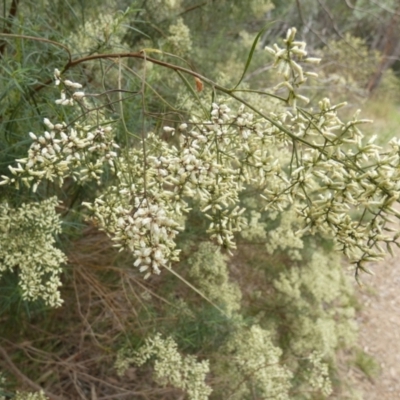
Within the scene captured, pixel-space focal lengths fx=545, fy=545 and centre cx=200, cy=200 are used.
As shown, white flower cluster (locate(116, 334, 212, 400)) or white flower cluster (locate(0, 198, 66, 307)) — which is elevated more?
white flower cluster (locate(0, 198, 66, 307))

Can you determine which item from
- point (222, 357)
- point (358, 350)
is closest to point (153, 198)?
point (222, 357)

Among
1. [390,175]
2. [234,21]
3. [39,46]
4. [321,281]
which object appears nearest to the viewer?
[390,175]

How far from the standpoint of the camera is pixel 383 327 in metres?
6.31

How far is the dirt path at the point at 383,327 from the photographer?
18.1ft

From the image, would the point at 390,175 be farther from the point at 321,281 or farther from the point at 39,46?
the point at 321,281

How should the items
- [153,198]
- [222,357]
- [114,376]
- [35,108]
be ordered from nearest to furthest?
1. [153,198]
2. [35,108]
3. [222,357]
4. [114,376]

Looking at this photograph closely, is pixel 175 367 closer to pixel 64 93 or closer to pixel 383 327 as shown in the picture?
pixel 64 93

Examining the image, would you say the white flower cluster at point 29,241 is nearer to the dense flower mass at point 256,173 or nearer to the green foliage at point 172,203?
the green foliage at point 172,203

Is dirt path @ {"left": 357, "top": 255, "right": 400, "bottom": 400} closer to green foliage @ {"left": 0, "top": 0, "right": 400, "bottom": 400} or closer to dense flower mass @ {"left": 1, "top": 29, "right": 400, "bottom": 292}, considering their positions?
green foliage @ {"left": 0, "top": 0, "right": 400, "bottom": 400}

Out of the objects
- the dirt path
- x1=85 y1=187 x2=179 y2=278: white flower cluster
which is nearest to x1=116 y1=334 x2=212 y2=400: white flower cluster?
x1=85 y1=187 x2=179 y2=278: white flower cluster

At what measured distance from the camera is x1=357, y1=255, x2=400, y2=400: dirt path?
553cm

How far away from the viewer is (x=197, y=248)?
12.8 feet

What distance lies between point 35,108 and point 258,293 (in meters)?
2.59

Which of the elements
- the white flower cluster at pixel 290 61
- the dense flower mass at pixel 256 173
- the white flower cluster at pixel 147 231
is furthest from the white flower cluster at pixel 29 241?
the white flower cluster at pixel 290 61
